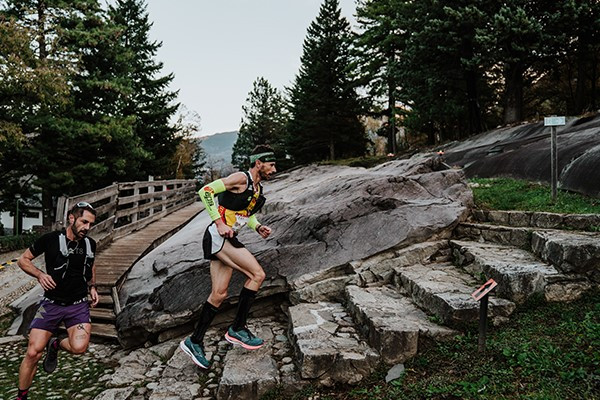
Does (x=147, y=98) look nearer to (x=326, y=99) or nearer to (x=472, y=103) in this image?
(x=326, y=99)

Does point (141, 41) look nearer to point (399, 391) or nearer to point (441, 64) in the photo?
point (441, 64)

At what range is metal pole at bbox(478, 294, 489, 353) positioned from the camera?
9.88ft

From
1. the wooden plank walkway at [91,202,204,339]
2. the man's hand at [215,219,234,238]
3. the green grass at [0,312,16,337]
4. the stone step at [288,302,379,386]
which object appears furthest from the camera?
the green grass at [0,312,16,337]

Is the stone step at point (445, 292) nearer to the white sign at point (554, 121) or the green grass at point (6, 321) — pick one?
the white sign at point (554, 121)

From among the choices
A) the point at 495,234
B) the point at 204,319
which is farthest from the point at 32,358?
the point at 495,234

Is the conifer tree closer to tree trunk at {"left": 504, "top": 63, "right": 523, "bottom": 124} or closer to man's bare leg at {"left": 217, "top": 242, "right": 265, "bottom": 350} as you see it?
tree trunk at {"left": 504, "top": 63, "right": 523, "bottom": 124}

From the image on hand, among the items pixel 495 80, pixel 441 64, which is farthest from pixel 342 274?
pixel 495 80

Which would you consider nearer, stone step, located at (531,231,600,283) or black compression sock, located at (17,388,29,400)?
black compression sock, located at (17,388,29,400)

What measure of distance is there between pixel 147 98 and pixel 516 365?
25.5 metres

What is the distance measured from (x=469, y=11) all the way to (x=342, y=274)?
1266 centimetres

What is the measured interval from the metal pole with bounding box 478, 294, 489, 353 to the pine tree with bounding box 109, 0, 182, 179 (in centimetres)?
2000

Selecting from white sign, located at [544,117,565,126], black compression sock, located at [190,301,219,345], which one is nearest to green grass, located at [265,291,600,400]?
black compression sock, located at [190,301,219,345]

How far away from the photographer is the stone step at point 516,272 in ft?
11.8

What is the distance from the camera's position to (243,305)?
3.74 meters
